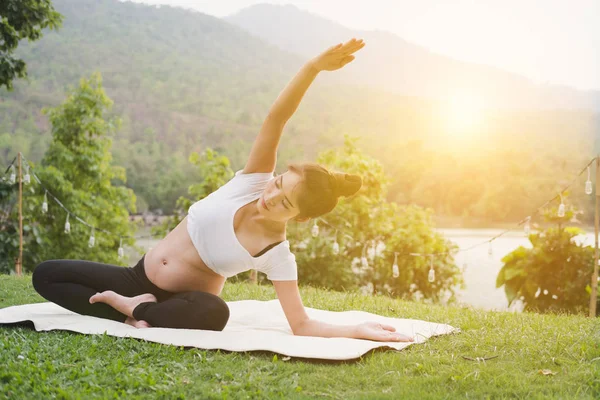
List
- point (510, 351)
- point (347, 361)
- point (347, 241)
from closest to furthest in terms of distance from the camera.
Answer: point (347, 361) → point (510, 351) → point (347, 241)

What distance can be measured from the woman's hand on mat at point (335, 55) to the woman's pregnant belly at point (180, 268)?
843mm

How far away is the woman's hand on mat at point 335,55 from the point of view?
6.67 feet

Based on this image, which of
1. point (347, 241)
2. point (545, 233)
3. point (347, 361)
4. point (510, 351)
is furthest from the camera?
point (347, 241)

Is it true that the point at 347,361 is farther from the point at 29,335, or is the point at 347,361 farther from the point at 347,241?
the point at 347,241

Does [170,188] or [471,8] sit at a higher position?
[471,8]

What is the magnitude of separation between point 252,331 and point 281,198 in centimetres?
61

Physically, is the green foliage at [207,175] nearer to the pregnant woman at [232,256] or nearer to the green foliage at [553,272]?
the green foliage at [553,272]

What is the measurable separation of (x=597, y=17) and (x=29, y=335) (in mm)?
11192

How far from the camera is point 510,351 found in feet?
6.77

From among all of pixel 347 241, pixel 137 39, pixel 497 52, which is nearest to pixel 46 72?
pixel 137 39

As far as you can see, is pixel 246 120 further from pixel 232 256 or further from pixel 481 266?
pixel 232 256

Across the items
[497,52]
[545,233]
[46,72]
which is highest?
[497,52]

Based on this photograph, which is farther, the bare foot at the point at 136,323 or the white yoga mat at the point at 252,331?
the bare foot at the point at 136,323

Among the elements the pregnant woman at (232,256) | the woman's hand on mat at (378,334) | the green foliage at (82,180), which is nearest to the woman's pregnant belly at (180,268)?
the pregnant woman at (232,256)
